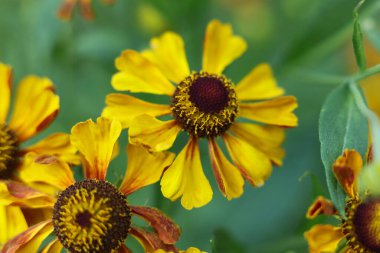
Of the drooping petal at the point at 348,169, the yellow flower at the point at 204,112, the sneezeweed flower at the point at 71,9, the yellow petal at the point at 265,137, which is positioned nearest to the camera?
the drooping petal at the point at 348,169

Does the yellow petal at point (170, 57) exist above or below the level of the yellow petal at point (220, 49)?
below

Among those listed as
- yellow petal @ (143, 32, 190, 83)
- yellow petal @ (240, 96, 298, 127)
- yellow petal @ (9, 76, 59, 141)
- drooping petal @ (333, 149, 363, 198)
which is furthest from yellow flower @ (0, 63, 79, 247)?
drooping petal @ (333, 149, 363, 198)

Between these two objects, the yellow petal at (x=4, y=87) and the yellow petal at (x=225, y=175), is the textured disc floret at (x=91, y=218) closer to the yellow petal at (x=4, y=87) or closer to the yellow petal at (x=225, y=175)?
the yellow petal at (x=225, y=175)

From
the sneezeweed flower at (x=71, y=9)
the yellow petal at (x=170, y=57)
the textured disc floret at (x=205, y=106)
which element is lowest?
the textured disc floret at (x=205, y=106)

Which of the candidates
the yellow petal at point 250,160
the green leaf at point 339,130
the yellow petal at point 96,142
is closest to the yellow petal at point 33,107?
the yellow petal at point 96,142

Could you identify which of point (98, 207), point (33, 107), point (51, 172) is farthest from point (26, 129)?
point (98, 207)

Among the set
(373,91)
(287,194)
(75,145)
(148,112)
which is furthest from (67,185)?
(373,91)

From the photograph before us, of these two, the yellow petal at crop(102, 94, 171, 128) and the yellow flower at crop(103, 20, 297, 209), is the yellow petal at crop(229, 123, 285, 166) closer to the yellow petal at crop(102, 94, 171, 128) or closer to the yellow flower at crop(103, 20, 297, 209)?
the yellow flower at crop(103, 20, 297, 209)
